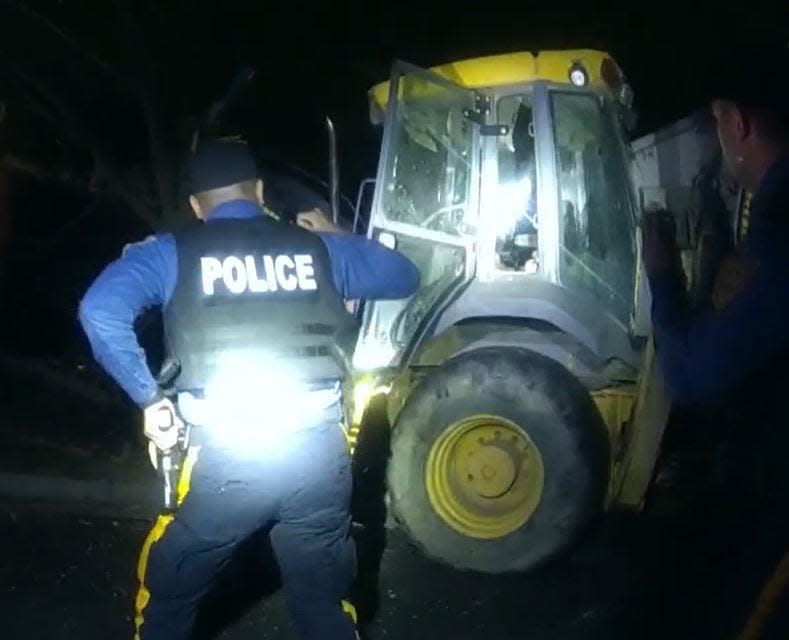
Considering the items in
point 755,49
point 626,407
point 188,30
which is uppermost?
point 188,30

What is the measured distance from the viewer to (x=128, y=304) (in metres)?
3.73

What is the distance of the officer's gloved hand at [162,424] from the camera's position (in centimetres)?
384

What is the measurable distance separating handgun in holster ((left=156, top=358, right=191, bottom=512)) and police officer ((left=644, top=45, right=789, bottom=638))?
190cm

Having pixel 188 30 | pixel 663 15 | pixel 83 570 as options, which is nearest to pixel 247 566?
pixel 83 570

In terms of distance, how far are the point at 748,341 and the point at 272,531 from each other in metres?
2.20

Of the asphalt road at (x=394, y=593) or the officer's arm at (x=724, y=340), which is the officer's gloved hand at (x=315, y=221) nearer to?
the asphalt road at (x=394, y=593)

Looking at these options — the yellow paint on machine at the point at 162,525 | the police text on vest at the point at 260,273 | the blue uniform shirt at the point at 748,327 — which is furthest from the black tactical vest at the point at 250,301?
the blue uniform shirt at the point at 748,327

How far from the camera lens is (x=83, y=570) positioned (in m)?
5.57

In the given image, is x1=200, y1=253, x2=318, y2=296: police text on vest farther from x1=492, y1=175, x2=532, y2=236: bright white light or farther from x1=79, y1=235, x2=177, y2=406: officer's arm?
x1=492, y1=175, x2=532, y2=236: bright white light

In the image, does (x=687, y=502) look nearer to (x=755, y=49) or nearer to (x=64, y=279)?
(x=755, y=49)

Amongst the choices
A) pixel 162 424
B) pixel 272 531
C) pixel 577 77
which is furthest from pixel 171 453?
pixel 577 77

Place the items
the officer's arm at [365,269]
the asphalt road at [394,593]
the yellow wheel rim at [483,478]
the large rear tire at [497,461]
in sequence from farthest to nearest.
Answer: the yellow wheel rim at [483,478] < the large rear tire at [497,461] < the asphalt road at [394,593] < the officer's arm at [365,269]

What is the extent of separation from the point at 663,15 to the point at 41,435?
1194cm

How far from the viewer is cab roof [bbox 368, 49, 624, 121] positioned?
5.66 meters
